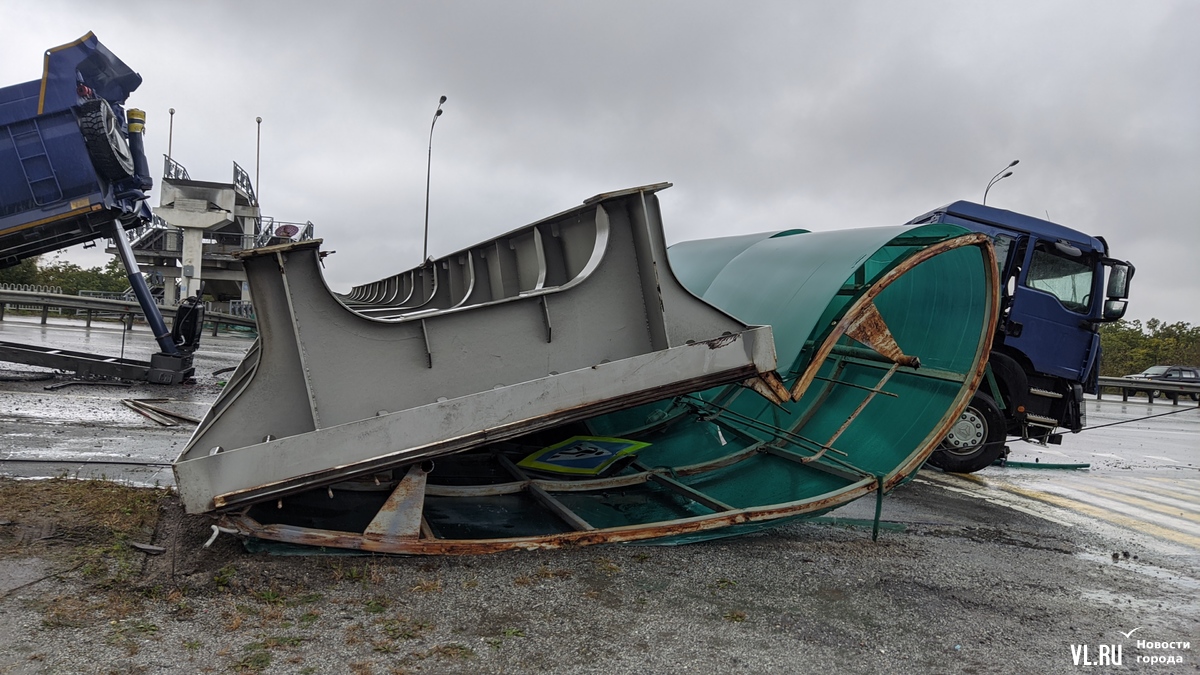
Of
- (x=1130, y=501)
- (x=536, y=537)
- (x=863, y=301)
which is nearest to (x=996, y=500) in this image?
(x=1130, y=501)

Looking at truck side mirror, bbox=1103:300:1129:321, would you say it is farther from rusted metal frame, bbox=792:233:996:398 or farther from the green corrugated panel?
rusted metal frame, bbox=792:233:996:398

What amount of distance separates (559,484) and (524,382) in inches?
70.7

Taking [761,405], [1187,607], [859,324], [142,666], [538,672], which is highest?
[859,324]

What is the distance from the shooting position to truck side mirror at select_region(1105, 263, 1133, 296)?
357 inches

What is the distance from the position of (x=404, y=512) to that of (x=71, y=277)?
82.6 meters

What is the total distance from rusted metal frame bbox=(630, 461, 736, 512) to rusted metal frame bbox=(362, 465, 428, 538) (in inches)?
74.8

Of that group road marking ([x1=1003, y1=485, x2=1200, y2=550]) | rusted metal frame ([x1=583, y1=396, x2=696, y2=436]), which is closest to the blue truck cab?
rusted metal frame ([x1=583, y1=396, x2=696, y2=436])

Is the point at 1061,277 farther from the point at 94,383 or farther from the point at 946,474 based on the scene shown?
the point at 94,383

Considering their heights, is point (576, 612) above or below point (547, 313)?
below

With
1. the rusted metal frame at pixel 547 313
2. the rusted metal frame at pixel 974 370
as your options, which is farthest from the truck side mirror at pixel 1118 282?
the rusted metal frame at pixel 547 313

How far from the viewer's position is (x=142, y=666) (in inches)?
97.6

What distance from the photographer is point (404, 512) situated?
3.72m

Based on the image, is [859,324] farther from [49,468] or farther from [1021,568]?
[49,468]

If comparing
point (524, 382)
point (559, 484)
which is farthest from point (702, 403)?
point (524, 382)
